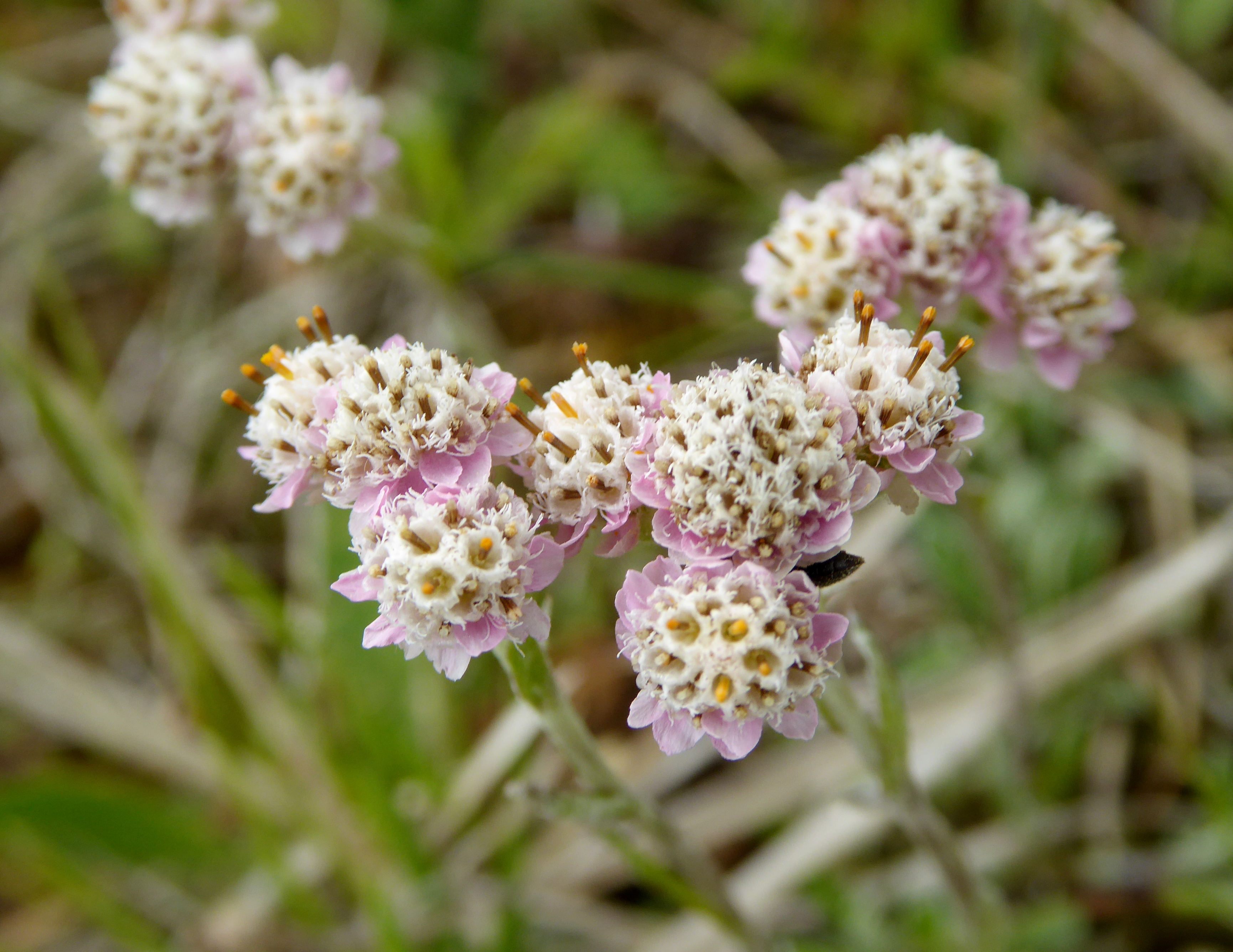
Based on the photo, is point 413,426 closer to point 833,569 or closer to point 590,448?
point 590,448

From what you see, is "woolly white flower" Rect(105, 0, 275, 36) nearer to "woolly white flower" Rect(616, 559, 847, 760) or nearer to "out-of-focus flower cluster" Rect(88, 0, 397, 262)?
"out-of-focus flower cluster" Rect(88, 0, 397, 262)

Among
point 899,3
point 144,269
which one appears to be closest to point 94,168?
point 144,269

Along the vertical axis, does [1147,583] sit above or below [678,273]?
below

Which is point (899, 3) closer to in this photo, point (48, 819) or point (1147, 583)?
point (1147, 583)

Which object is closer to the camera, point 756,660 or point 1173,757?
point 756,660

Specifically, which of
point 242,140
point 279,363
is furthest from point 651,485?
point 242,140

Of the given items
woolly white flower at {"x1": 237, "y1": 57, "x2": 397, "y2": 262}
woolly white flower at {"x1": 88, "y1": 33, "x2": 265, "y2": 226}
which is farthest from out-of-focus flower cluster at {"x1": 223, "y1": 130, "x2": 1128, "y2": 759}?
woolly white flower at {"x1": 88, "y1": 33, "x2": 265, "y2": 226}
